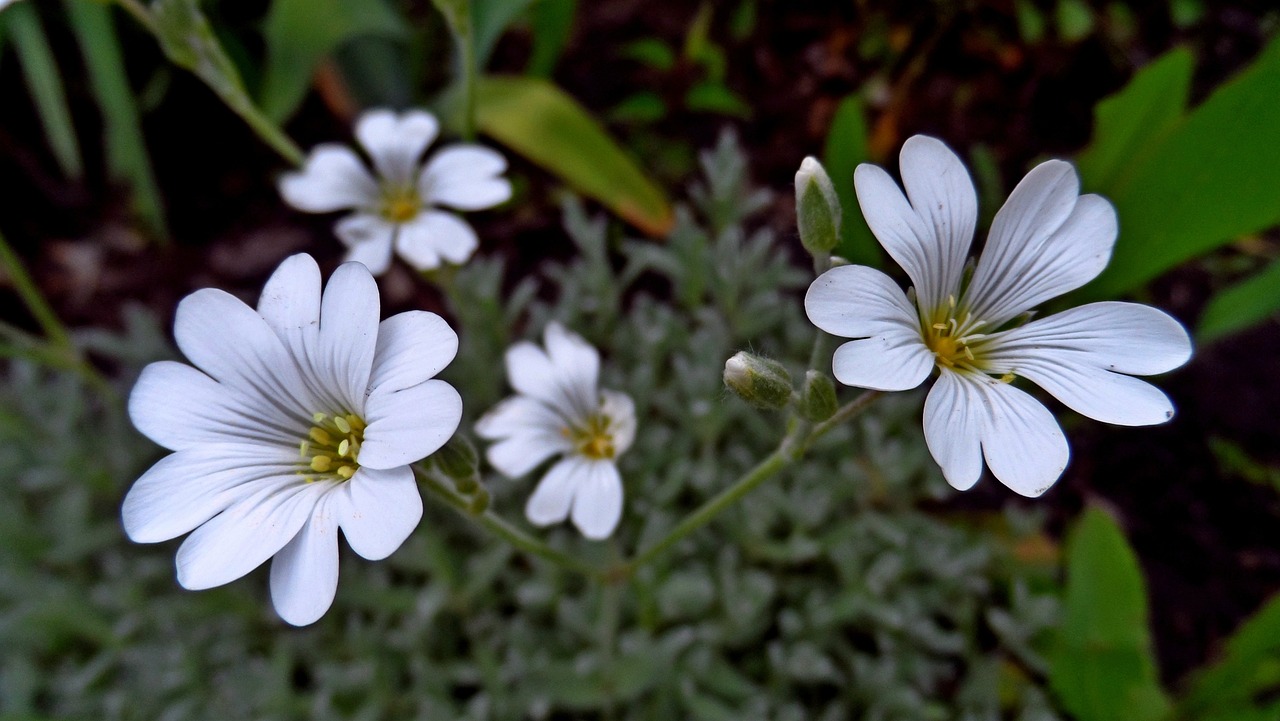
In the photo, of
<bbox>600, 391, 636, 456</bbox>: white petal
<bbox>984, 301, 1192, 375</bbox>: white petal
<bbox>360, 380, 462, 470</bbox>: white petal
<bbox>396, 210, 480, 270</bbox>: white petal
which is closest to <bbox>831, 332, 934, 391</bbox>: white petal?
<bbox>984, 301, 1192, 375</bbox>: white petal

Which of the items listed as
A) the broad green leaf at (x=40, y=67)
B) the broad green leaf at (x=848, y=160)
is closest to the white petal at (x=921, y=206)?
the broad green leaf at (x=848, y=160)

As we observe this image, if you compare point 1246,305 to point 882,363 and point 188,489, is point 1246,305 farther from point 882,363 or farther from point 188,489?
point 188,489

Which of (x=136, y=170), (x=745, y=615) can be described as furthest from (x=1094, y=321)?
(x=136, y=170)

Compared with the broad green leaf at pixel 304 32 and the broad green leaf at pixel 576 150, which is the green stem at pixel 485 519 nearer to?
the broad green leaf at pixel 576 150

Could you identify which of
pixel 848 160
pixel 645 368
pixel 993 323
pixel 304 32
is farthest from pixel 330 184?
pixel 993 323

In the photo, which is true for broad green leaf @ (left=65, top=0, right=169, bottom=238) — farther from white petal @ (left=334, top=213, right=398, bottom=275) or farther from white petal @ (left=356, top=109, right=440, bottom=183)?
white petal @ (left=334, top=213, right=398, bottom=275)

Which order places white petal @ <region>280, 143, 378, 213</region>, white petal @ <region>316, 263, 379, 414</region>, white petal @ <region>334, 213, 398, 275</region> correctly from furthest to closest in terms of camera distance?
white petal @ <region>280, 143, 378, 213</region>
white petal @ <region>334, 213, 398, 275</region>
white petal @ <region>316, 263, 379, 414</region>
